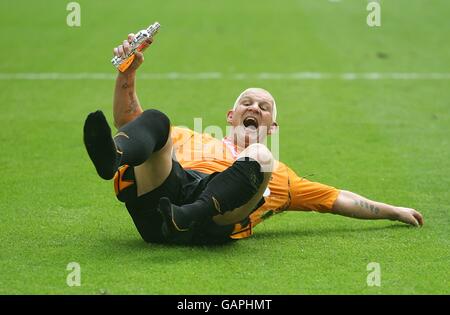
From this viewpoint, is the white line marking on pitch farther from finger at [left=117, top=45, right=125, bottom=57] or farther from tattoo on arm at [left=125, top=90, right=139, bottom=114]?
finger at [left=117, top=45, right=125, bottom=57]

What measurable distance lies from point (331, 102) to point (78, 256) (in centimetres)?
688

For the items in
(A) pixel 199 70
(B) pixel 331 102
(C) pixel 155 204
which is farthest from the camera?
(A) pixel 199 70

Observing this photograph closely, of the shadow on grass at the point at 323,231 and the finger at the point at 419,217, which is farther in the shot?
the finger at the point at 419,217

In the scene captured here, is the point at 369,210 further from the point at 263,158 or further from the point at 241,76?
the point at 241,76

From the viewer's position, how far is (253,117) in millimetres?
6879

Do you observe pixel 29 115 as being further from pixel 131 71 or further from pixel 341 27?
pixel 341 27

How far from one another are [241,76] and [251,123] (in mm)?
7415

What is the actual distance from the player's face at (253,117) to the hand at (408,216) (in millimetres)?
1118

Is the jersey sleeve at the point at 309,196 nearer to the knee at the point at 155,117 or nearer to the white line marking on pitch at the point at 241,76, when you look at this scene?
the knee at the point at 155,117

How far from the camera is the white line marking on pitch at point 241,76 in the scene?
14141 millimetres

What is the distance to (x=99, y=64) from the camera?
15.4 metres

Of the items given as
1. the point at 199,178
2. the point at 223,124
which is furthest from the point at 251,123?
the point at 223,124

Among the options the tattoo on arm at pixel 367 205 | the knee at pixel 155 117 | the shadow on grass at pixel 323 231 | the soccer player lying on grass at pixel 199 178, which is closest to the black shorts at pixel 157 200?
the soccer player lying on grass at pixel 199 178

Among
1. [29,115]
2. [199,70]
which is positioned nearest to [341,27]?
[199,70]
